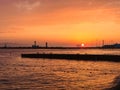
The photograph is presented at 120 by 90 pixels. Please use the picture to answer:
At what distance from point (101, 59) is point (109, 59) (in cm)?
359

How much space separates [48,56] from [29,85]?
82161 mm

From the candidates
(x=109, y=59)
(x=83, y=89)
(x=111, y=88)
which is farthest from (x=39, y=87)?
(x=109, y=59)

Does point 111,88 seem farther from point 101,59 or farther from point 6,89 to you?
point 101,59

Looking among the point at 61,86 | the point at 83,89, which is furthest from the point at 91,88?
the point at 61,86

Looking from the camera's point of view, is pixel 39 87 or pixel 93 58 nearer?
pixel 39 87

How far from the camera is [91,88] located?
115 feet

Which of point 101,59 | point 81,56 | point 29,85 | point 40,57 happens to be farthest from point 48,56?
point 29,85

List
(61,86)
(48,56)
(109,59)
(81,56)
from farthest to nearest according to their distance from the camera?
1. (48,56)
2. (81,56)
3. (109,59)
4. (61,86)

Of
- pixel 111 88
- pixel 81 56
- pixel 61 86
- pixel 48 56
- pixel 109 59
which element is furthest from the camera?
pixel 48 56

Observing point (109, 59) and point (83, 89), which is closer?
point (83, 89)

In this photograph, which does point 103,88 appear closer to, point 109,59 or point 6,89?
point 6,89

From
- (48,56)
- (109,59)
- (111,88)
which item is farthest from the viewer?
(48,56)

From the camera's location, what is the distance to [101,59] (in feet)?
332

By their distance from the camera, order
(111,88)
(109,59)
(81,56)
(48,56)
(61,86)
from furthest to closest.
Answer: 1. (48,56)
2. (81,56)
3. (109,59)
4. (61,86)
5. (111,88)
